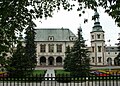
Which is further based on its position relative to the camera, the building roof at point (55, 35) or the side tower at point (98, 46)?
the side tower at point (98, 46)

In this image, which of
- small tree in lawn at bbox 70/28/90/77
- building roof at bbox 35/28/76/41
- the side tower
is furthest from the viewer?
the side tower

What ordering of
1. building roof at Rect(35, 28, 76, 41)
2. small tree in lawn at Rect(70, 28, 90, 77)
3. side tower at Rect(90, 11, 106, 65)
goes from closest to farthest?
small tree in lawn at Rect(70, 28, 90, 77)
building roof at Rect(35, 28, 76, 41)
side tower at Rect(90, 11, 106, 65)

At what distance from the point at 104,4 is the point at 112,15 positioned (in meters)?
0.61

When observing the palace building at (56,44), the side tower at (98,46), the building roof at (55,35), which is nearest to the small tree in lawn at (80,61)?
the palace building at (56,44)

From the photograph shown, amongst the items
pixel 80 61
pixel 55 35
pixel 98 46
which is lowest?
pixel 80 61

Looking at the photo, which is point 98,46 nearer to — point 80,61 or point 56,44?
point 56,44

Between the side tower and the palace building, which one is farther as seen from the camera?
the side tower

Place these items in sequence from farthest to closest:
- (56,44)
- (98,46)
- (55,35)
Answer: (98,46) → (56,44) → (55,35)

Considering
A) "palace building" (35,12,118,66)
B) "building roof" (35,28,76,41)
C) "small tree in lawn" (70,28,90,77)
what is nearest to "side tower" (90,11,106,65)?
"palace building" (35,12,118,66)

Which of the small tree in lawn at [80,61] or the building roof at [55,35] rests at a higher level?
the building roof at [55,35]

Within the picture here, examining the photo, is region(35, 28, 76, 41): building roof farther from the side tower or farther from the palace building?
the side tower

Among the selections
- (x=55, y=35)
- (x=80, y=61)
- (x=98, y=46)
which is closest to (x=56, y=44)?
(x=55, y=35)

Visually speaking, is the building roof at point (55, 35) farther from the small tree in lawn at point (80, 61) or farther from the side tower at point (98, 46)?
the small tree in lawn at point (80, 61)

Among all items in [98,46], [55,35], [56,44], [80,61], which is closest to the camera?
[80,61]
